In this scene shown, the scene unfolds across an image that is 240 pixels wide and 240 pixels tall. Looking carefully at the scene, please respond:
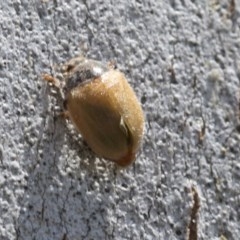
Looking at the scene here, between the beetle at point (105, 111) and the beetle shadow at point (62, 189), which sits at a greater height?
the beetle at point (105, 111)

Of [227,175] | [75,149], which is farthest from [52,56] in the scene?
[227,175]

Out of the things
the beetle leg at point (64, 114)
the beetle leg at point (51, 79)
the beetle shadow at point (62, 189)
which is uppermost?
the beetle leg at point (51, 79)

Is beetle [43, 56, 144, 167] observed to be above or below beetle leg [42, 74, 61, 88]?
below

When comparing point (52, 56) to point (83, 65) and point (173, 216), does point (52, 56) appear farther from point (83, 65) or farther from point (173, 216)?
point (173, 216)

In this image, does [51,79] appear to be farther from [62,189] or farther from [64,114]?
[62,189]

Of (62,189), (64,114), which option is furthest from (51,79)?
(62,189)
